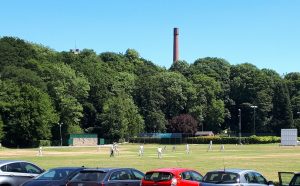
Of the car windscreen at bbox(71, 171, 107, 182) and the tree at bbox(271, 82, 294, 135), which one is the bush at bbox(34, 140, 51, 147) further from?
the car windscreen at bbox(71, 171, 107, 182)

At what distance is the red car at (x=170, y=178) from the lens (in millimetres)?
19719

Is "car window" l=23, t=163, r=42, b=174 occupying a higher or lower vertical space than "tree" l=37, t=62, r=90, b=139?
lower

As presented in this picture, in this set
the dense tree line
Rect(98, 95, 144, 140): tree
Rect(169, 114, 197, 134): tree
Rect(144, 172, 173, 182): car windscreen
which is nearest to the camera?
Rect(144, 172, 173, 182): car windscreen

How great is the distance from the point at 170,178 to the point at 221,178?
2.28m

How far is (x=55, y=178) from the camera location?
2031 cm

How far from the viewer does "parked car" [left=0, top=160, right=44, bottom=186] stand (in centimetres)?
2164

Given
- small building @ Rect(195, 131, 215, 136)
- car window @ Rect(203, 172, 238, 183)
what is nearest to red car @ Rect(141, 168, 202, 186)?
car window @ Rect(203, 172, 238, 183)

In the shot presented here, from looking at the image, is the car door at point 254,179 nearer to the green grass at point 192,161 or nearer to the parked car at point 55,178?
the parked car at point 55,178

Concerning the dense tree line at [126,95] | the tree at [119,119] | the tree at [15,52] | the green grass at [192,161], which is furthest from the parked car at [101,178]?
the tree at [15,52]

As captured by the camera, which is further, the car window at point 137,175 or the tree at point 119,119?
the tree at point 119,119

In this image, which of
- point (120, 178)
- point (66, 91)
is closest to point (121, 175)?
point (120, 178)

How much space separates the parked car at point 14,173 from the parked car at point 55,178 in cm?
190

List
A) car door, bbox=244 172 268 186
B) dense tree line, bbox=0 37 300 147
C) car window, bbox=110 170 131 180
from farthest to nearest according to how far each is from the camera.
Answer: dense tree line, bbox=0 37 300 147 → car window, bbox=110 170 131 180 → car door, bbox=244 172 268 186

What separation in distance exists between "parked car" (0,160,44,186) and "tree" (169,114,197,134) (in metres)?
118
